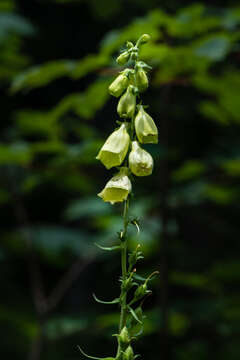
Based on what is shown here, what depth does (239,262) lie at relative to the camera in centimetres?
438

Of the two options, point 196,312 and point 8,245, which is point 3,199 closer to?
point 8,245

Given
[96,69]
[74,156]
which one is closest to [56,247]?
[74,156]

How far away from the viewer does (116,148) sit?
140 centimetres

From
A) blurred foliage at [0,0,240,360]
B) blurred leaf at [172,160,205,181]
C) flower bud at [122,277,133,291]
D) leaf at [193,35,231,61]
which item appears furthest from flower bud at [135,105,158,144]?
blurred leaf at [172,160,205,181]

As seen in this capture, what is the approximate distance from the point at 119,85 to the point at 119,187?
0.98 ft

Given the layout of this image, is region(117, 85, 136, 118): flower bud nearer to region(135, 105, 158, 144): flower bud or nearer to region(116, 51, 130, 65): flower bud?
region(135, 105, 158, 144): flower bud

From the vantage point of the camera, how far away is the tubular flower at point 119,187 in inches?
53.4

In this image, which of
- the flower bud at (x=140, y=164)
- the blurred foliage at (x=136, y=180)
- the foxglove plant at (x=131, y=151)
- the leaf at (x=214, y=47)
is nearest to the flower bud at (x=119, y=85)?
the foxglove plant at (x=131, y=151)

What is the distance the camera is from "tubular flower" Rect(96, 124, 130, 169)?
1.40 m

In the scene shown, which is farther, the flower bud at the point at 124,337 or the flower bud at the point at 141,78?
the flower bud at the point at 141,78

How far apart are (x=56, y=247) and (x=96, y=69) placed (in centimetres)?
177

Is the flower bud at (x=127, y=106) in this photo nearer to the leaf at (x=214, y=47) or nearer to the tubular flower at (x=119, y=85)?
the tubular flower at (x=119, y=85)

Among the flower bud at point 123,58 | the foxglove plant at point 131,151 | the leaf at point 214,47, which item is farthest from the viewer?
the leaf at point 214,47

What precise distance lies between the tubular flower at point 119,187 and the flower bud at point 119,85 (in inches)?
→ 8.7
